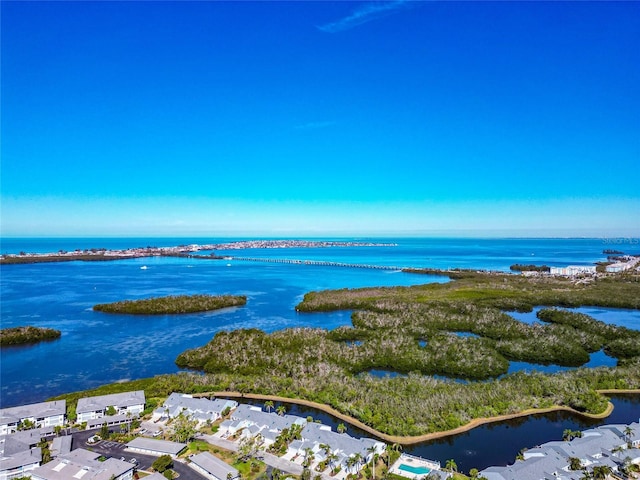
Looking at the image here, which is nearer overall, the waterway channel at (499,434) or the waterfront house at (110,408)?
the waterway channel at (499,434)

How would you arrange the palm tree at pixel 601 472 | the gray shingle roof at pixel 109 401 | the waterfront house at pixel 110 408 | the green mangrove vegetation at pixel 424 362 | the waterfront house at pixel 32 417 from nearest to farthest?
the palm tree at pixel 601 472 < the waterfront house at pixel 32 417 < the waterfront house at pixel 110 408 < the gray shingle roof at pixel 109 401 < the green mangrove vegetation at pixel 424 362

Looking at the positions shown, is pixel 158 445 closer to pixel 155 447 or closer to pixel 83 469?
pixel 155 447

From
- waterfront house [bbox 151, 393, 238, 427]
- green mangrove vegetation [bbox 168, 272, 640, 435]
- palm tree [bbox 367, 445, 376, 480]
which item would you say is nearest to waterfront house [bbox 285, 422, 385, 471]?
palm tree [bbox 367, 445, 376, 480]

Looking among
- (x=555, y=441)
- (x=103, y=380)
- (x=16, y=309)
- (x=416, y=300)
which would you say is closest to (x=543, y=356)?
(x=555, y=441)

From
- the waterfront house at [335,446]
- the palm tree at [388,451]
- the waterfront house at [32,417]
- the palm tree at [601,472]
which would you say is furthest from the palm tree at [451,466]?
→ the waterfront house at [32,417]

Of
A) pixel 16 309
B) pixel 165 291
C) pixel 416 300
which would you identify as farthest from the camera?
pixel 165 291

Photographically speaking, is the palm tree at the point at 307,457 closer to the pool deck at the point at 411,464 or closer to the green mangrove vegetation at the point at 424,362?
the pool deck at the point at 411,464

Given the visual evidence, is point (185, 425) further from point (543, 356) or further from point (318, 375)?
point (543, 356)
